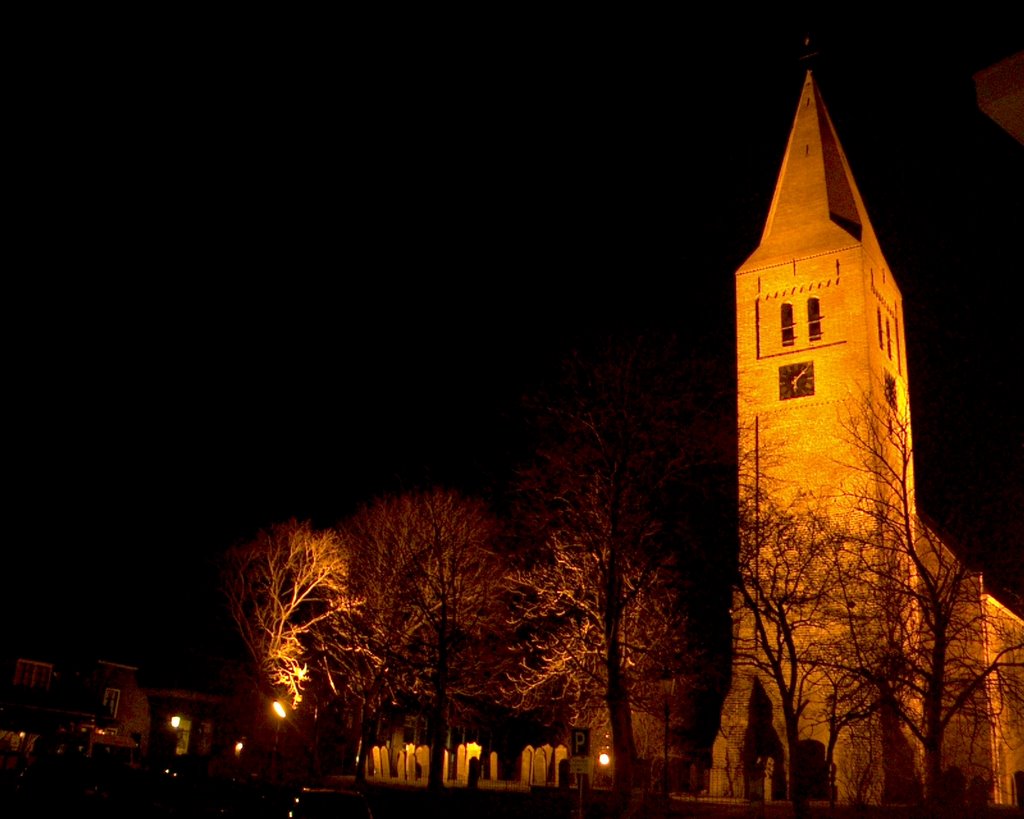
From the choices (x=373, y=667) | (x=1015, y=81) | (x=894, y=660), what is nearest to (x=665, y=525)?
(x=894, y=660)

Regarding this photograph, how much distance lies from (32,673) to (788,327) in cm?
3535

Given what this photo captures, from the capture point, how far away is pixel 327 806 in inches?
738

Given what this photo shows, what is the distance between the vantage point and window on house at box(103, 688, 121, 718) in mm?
49312

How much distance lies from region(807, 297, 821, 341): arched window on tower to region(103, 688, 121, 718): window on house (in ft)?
119

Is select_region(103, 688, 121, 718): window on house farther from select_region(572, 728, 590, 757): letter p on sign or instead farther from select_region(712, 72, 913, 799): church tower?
select_region(572, 728, 590, 757): letter p on sign

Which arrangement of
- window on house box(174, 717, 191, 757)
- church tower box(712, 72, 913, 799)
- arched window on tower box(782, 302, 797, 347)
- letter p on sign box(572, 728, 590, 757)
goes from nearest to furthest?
letter p on sign box(572, 728, 590, 757) < church tower box(712, 72, 913, 799) < arched window on tower box(782, 302, 797, 347) < window on house box(174, 717, 191, 757)

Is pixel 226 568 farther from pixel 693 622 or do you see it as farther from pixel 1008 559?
pixel 1008 559

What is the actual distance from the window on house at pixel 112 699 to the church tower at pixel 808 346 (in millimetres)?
28579

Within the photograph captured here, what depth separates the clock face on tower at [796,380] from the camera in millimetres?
44219

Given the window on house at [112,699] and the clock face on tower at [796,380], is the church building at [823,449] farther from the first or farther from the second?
the window on house at [112,699]

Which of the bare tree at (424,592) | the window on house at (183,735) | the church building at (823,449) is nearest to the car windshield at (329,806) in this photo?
the church building at (823,449)

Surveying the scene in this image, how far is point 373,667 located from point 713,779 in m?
13.2

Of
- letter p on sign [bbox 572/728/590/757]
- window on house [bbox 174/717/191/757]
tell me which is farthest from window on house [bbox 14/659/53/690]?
letter p on sign [bbox 572/728/590/757]

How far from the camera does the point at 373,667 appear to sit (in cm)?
3991
